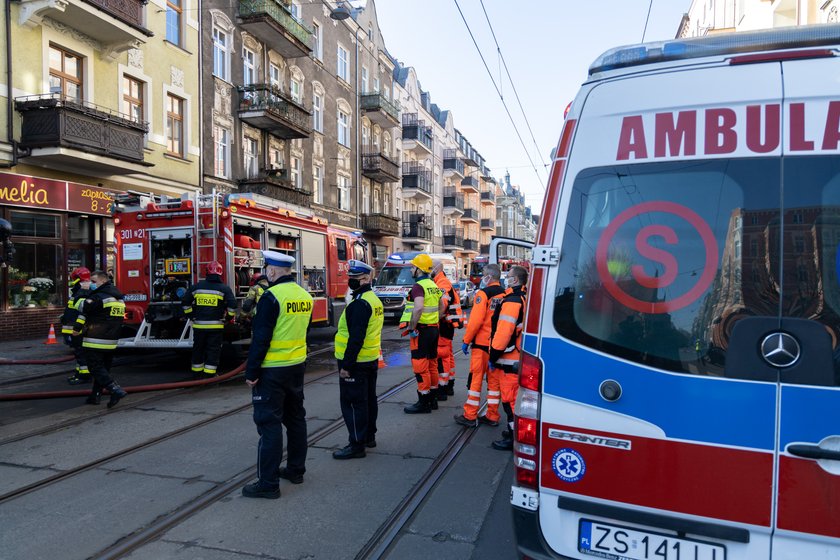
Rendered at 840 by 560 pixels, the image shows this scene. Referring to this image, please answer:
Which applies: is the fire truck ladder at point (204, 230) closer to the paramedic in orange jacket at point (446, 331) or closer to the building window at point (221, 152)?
the paramedic in orange jacket at point (446, 331)

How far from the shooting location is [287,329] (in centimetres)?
424

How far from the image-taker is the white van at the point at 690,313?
6.64ft

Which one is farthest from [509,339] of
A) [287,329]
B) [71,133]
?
[71,133]

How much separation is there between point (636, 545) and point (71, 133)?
15.1m

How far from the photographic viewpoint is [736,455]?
2.07m

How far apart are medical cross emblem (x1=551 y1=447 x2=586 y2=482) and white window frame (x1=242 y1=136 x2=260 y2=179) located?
21.6 metres

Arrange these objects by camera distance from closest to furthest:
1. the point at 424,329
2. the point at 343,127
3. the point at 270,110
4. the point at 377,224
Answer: the point at 424,329
the point at 270,110
the point at 343,127
the point at 377,224

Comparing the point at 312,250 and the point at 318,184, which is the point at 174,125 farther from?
the point at 318,184

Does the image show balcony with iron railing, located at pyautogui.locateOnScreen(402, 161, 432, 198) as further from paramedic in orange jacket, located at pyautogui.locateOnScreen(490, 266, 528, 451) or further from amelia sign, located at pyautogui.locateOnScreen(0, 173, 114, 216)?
paramedic in orange jacket, located at pyautogui.locateOnScreen(490, 266, 528, 451)

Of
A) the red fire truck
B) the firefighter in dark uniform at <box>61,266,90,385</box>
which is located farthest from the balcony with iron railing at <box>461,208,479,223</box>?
the firefighter in dark uniform at <box>61,266,90,385</box>

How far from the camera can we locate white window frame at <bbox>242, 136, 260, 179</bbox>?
72.9ft

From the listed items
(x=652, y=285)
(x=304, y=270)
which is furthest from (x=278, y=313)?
(x=304, y=270)

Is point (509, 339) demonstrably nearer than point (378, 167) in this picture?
Yes

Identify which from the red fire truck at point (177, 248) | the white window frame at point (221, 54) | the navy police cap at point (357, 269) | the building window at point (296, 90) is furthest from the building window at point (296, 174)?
the navy police cap at point (357, 269)
